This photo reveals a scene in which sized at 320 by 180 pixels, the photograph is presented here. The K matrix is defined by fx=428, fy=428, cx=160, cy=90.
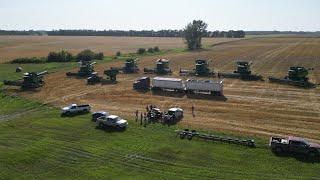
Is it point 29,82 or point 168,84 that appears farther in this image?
point 29,82

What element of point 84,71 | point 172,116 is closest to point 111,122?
point 172,116

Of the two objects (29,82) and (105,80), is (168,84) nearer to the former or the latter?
(105,80)

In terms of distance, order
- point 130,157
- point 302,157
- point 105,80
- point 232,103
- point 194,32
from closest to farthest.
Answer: point 302,157 < point 130,157 < point 232,103 < point 105,80 < point 194,32

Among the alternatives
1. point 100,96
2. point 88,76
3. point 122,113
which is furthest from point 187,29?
point 122,113

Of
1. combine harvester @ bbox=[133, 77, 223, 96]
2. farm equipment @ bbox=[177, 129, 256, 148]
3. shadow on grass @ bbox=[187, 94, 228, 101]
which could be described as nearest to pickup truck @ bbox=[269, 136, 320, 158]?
farm equipment @ bbox=[177, 129, 256, 148]

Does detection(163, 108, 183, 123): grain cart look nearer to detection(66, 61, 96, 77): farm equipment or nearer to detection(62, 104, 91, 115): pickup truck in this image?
detection(62, 104, 91, 115): pickup truck

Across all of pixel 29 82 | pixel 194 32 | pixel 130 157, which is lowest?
pixel 130 157
